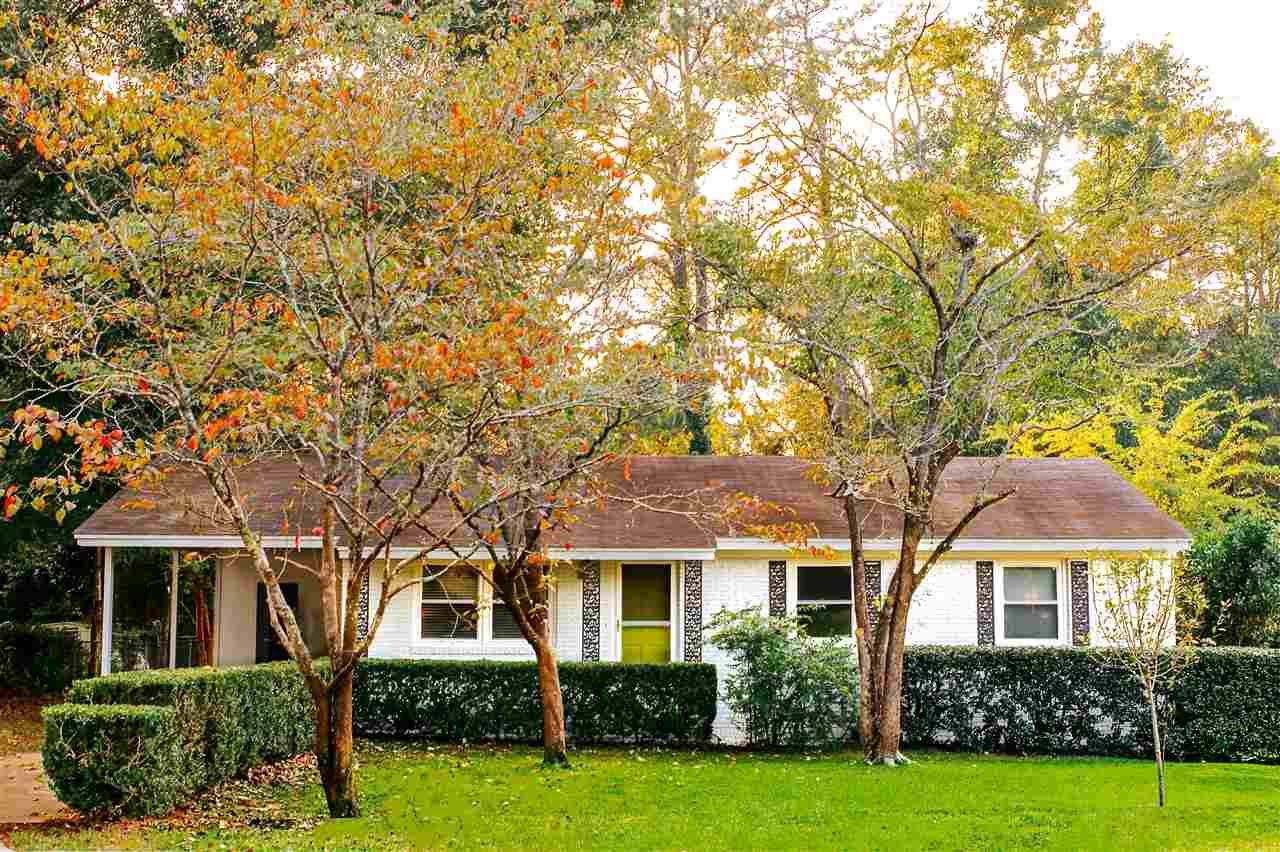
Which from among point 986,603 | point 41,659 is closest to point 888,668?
point 986,603

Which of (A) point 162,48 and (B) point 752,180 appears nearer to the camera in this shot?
(B) point 752,180

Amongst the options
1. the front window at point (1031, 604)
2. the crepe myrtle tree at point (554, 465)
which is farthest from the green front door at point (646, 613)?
the front window at point (1031, 604)

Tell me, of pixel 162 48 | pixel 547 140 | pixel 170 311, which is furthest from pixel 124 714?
pixel 162 48

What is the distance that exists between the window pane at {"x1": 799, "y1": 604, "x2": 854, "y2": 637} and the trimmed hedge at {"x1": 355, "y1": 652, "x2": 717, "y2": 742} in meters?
2.08

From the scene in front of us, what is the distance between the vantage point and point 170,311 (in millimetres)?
10531

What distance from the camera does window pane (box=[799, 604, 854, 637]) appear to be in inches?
707

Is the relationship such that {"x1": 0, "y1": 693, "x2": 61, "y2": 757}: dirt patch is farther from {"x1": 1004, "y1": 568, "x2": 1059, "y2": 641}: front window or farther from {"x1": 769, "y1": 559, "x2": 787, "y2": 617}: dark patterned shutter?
{"x1": 1004, "y1": 568, "x2": 1059, "y2": 641}: front window

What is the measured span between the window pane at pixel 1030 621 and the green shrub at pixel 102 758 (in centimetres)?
1244

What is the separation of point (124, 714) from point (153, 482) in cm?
208

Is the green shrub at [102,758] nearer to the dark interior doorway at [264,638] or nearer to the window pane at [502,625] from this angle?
the window pane at [502,625]

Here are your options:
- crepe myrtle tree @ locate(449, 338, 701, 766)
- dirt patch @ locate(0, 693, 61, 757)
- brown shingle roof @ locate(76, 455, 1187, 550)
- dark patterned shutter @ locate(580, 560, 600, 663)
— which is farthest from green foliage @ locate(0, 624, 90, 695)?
crepe myrtle tree @ locate(449, 338, 701, 766)

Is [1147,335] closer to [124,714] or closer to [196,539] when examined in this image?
[196,539]

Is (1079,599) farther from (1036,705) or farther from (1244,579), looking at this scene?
(1244,579)

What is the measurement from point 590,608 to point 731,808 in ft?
21.2
